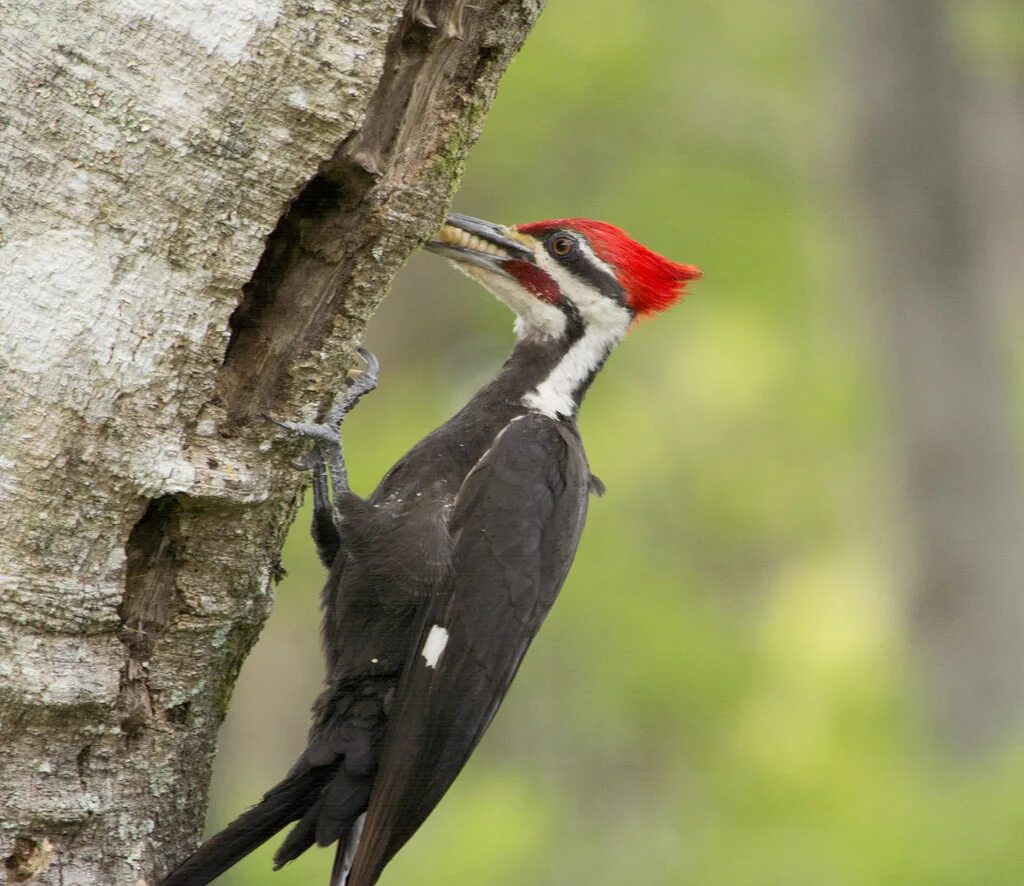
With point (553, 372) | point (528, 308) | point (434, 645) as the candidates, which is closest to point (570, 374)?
point (553, 372)

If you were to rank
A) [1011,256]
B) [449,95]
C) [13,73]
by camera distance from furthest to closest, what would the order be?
[1011,256], [449,95], [13,73]

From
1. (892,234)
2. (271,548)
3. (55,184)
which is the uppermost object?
(892,234)

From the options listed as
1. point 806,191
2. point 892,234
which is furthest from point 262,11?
point 806,191

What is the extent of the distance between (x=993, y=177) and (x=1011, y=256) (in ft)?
7.16

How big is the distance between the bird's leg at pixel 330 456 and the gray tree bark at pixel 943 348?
461cm

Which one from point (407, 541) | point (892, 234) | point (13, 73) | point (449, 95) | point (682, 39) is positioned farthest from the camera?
point (682, 39)

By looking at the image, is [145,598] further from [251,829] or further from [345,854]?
[345,854]

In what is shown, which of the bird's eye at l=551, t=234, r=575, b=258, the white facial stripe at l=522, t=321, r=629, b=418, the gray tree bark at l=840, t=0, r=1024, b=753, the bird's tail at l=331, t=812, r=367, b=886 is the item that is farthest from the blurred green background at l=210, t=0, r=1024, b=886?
the bird's eye at l=551, t=234, r=575, b=258

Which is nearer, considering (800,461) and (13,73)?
(13,73)

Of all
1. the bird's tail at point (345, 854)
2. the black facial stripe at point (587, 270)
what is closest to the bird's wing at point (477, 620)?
the bird's tail at point (345, 854)

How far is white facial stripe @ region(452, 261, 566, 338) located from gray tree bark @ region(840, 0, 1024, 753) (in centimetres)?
419

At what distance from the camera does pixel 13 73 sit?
2.05 m

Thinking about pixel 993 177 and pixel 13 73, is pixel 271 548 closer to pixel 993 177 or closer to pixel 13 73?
pixel 13 73

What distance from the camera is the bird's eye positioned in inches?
140
